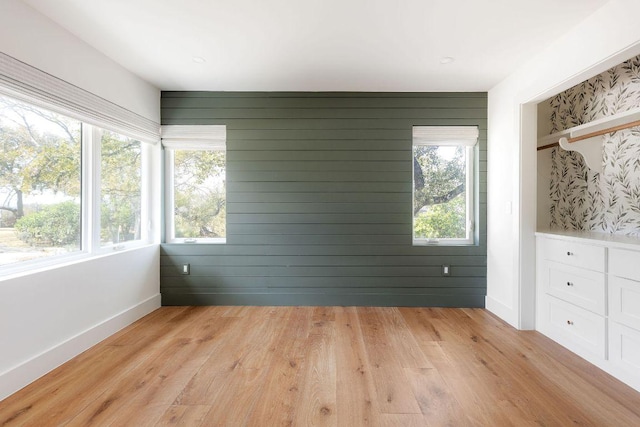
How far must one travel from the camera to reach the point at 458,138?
3.48m

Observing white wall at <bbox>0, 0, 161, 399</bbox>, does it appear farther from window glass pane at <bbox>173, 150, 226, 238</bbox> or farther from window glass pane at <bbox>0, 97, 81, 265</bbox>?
window glass pane at <bbox>173, 150, 226, 238</bbox>

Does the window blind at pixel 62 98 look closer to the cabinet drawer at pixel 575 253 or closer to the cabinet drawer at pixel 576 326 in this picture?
the cabinet drawer at pixel 575 253

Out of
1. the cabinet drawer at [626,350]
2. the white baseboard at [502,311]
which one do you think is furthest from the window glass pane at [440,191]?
the cabinet drawer at [626,350]

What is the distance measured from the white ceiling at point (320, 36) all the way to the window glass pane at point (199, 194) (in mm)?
850

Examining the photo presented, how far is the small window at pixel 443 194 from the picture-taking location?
359 centimetres

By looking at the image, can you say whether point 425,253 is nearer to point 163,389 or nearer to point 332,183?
point 332,183

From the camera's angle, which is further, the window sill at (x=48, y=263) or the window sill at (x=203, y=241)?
the window sill at (x=203, y=241)

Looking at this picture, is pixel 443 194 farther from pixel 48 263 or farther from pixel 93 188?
pixel 48 263

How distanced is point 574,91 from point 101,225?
4670mm

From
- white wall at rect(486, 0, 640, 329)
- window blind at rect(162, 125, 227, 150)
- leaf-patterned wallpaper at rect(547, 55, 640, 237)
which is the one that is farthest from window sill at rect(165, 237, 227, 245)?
leaf-patterned wallpaper at rect(547, 55, 640, 237)

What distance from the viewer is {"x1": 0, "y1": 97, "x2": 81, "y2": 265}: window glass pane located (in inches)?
78.6

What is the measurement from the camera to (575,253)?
2420 mm

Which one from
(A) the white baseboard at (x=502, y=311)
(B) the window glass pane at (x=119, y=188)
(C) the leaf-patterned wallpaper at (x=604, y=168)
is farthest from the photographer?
(A) the white baseboard at (x=502, y=311)

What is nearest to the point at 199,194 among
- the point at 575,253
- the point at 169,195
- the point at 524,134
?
A: the point at 169,195
